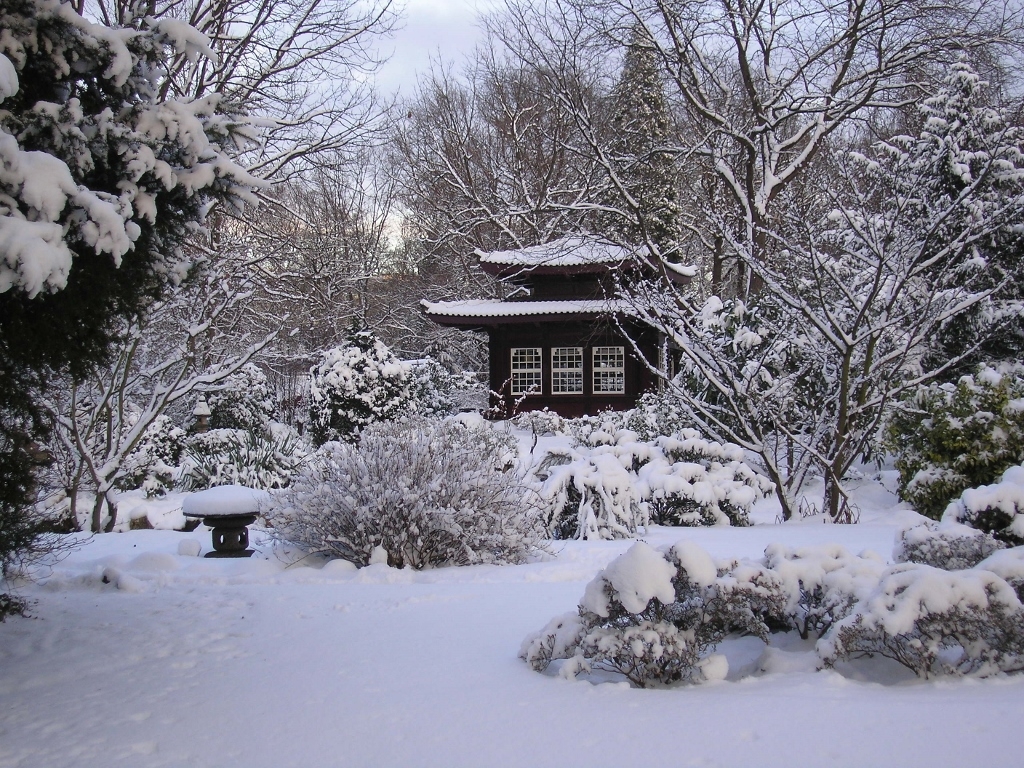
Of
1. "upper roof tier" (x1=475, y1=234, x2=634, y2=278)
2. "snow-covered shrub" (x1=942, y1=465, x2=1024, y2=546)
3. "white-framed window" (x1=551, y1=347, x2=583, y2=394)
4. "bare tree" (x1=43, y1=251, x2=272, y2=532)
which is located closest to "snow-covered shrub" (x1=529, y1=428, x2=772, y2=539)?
"snow-covered shrub" (x1=942, y1=465, x2=1024, y2=546)

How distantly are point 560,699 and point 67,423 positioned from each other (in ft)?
24.1

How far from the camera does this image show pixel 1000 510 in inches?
181

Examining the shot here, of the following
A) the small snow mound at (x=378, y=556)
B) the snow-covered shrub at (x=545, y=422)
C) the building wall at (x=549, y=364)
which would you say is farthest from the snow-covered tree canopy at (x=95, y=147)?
the building wall at (x=549, y=364)

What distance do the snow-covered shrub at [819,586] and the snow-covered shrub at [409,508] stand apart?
301 cm

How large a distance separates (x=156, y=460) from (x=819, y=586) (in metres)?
12.2

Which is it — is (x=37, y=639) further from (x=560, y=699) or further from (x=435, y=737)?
(x=560, y=699)

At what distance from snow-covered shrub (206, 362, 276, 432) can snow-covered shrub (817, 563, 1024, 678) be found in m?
14.9

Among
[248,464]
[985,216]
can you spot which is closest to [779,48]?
[985,216]

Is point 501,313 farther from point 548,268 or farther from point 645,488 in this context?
point 645,488

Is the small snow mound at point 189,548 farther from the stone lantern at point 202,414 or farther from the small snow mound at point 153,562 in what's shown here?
the stone lantern at point 202,414

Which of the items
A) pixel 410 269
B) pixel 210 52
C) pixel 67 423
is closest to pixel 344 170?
pixel 67 423

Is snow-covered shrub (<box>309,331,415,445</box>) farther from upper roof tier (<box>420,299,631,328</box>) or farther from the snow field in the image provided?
the snow field

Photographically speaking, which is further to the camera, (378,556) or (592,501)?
(592,501)

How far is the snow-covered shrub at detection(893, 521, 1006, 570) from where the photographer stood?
4.07 m
